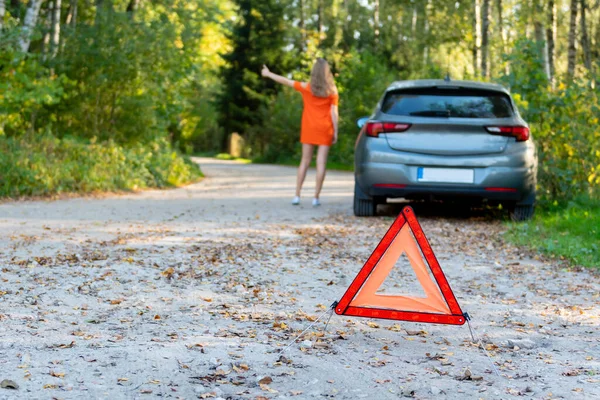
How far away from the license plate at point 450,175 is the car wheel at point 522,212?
3.11 ft

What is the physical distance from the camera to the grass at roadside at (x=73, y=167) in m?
13.6

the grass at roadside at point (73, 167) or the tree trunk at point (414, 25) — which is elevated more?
the tree trunk at point (414, 25)

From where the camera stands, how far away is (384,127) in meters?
11.0

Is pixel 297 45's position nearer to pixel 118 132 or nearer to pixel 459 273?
pixel 118 132

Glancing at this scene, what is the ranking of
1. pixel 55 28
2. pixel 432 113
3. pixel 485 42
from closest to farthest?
pixel 432 113 → pixel 55 28 → pixel 485 42

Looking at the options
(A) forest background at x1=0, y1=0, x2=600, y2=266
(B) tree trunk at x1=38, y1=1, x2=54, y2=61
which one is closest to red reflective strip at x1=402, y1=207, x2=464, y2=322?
(A) forest background at x1=0, y1=0, x2=600, y2=266

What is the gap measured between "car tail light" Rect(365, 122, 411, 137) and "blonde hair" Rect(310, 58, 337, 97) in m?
1.93

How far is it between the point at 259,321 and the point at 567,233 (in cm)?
535

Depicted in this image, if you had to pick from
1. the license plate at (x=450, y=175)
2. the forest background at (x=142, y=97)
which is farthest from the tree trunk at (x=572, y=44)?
the license plate at (x=450, y=175)

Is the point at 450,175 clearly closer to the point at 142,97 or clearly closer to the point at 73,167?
the point at 73,167

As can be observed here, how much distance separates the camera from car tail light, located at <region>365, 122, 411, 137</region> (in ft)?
35.7

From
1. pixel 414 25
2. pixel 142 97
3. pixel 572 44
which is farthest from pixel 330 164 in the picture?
pixel 414 25

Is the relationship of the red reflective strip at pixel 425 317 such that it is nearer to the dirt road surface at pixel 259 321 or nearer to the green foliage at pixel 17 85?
the dirt road surface at pixel 259 321

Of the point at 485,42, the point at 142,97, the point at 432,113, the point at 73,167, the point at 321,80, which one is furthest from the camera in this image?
the point at 485,42
